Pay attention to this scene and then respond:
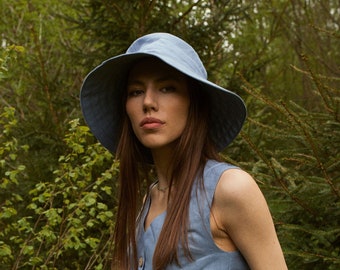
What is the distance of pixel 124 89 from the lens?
7.68ft

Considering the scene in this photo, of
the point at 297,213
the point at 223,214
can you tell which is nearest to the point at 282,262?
the point at 223,214

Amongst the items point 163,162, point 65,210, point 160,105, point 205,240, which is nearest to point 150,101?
point 160,105

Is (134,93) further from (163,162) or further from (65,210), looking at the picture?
(65,210)

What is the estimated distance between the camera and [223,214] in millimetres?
1828

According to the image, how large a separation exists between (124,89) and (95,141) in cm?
314

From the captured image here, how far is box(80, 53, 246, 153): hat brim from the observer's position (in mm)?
2105

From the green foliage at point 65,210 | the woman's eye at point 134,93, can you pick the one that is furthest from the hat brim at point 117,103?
the green foliage at point 65,210

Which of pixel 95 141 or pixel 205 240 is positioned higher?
pixel 205 240

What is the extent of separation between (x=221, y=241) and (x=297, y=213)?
7.06 feet

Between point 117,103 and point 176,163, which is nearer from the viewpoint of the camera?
point 176,163

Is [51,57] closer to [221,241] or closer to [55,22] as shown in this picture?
[55,22]

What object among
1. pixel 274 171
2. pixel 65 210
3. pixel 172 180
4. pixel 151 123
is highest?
pixel 151 123

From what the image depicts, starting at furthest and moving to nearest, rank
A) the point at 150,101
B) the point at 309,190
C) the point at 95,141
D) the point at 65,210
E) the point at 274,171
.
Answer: the point at 95,141 < the point at 65,210 < the point at 309,190 < the point at 274,171 < the point at 150,101

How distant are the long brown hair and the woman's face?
34 millimetres
